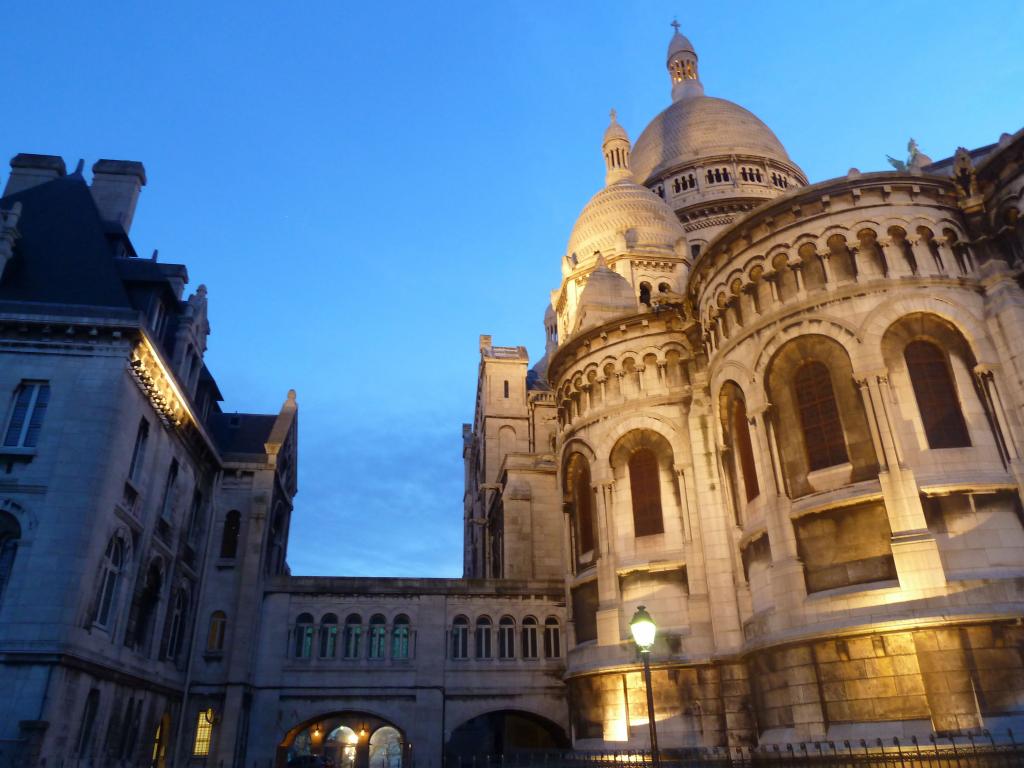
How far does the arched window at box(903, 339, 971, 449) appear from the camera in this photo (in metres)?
20.7

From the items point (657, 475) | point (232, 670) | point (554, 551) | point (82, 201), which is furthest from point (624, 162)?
point (232, 670)

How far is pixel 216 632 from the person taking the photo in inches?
→ 1286

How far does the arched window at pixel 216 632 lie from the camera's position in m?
32.2

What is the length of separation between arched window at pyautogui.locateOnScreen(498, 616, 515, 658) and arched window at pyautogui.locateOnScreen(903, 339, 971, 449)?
20.5m

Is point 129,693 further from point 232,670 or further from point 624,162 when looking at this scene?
point 624,162

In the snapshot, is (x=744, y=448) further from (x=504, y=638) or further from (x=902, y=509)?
(x=504, y=638)

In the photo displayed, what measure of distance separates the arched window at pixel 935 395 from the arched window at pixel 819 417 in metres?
2.22

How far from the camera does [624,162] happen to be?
60344mm

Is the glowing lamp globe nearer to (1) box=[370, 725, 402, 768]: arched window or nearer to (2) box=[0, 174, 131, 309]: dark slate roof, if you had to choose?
(2) box=[0, 174, 131, 309]: dark slate roof

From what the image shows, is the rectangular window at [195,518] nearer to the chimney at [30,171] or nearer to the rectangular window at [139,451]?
the rectangular window at [139,451]

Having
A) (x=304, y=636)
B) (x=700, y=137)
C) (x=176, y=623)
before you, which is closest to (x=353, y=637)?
(x=304, y=636)

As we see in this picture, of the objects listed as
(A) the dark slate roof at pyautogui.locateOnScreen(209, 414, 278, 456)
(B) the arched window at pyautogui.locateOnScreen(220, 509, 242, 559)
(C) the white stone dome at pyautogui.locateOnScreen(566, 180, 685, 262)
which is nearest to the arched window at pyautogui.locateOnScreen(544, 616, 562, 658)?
(B) the arched window at pyautogui.locateOnScreen(220, 509, 242, 559)

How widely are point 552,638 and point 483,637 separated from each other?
3.20 meters

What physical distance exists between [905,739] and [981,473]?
7.22 meters
